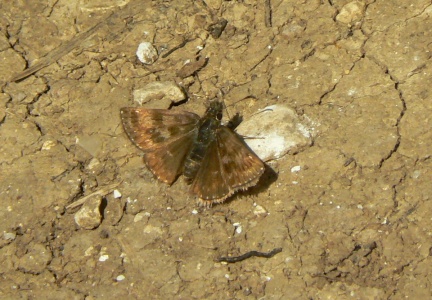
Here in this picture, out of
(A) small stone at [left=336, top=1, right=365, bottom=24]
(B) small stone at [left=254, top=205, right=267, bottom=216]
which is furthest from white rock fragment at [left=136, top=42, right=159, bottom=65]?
(B) small stone at [left=254, top=205, right=267, bottom=216]

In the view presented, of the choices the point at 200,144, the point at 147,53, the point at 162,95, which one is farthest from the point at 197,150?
the point at 147,53

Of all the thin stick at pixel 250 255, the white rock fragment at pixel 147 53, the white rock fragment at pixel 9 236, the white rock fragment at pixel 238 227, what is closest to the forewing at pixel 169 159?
the white rock fragment at pixel 238 227

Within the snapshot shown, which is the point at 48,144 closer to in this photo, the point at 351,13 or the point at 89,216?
the point at 89,216

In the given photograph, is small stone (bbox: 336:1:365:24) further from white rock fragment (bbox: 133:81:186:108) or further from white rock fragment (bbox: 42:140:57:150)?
white rock fragment (bbox: 42:140:57:150)

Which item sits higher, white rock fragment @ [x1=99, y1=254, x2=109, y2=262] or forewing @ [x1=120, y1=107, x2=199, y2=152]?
forewing @ [x1=120, y1=107, x2=199, y2=152]

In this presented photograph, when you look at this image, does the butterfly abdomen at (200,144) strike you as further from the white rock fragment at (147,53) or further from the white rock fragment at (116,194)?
the white rock fragment at (147,53)

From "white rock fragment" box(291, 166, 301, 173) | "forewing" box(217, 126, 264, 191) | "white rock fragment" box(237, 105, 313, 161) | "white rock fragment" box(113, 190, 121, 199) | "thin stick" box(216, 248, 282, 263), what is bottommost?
"thin stick" box(216, 248, 282, 263)
